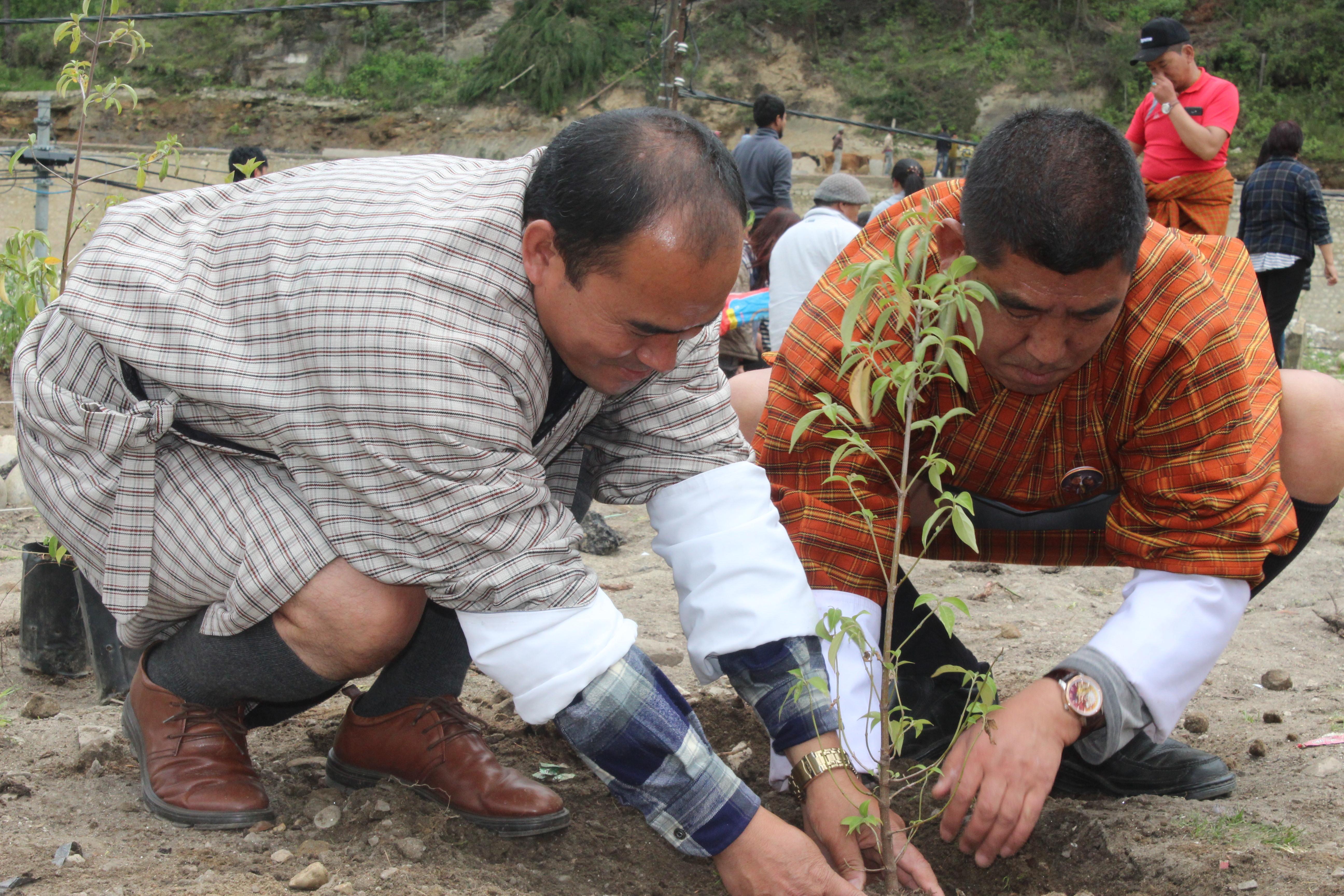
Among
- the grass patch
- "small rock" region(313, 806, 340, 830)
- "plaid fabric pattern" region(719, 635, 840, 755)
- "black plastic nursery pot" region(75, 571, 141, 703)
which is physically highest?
"plaid fabric pattern" region(719, 635, 840, 755)

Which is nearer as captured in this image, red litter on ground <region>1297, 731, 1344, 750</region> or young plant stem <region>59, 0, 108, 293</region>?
red litter on ground <region>1297, 731, 1344, 750</region>

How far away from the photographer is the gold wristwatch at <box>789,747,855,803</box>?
1.77 meters

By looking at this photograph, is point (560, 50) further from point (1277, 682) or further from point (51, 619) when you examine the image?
point (1277, 682)

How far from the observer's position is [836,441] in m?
2.07

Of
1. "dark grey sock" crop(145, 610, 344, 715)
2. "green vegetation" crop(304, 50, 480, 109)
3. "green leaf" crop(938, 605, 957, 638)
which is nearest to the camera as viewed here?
"green leaf" crop(938, 605, 957, 638)

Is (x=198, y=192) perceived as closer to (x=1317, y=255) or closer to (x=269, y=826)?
(x=269, y=826)

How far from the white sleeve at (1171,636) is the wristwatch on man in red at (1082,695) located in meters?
0.07

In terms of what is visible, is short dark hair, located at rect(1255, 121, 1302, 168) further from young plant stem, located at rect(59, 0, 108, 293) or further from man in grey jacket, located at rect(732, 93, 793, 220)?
young plant stem, located at rect(59, 0, 108, 293)

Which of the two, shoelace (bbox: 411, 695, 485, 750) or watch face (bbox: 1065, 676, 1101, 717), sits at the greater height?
watch face (bbox: 1065, 676, 1101, 717)

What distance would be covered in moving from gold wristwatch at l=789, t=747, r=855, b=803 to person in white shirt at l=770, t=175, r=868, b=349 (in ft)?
12.2

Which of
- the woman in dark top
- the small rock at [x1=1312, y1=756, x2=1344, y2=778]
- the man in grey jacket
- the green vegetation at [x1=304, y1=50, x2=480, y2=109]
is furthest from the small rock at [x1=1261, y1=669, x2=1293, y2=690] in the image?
the green vegetation at [x1=304, y1=50, x2=480, y2=109]

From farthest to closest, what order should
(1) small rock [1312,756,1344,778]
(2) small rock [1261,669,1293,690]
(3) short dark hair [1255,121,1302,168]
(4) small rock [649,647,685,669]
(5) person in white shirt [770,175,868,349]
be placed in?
(3) short dark hair [1255,121,1302,168] < (5) person in white shirt [770,175,868,349] < (4) small rock [649,647,685,669] < (2) small rock [1261,669,1293,690] < (1) small rock [1312,756,1344,778]

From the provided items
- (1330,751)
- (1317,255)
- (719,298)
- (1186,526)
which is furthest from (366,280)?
(1317,255)

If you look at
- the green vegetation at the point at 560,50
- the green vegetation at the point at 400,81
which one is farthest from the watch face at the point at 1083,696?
the green vegetation at the point at 400,81
